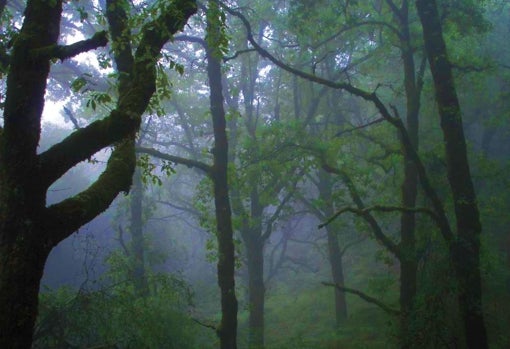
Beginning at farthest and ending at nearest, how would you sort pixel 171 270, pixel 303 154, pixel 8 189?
pixel 171 270
pixel 303 154
pixel 8 189

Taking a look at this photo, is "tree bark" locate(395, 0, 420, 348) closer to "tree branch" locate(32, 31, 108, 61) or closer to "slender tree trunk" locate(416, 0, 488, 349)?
"slender tree trunk" locate(416, 0, 488, 349)

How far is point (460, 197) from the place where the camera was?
955 centimetres

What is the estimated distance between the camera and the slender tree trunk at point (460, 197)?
9.25 metres

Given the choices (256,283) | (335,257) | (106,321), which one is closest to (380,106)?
(106,321)

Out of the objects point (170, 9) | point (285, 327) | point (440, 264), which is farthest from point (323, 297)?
point (170, 9)

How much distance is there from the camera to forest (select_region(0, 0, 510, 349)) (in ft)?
12.7

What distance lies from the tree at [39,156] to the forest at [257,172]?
13 millimetres

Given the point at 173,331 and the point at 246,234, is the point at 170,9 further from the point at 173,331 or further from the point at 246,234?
the point at 246,234

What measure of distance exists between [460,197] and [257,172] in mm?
6708

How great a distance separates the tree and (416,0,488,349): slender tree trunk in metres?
7.25

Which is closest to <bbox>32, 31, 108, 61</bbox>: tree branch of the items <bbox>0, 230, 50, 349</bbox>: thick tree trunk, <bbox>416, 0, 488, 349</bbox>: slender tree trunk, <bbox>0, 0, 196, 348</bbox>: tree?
<bbox>0, 0, 196, 348</bbox>: tree

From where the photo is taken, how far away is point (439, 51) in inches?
397

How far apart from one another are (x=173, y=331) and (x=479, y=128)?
2406cm

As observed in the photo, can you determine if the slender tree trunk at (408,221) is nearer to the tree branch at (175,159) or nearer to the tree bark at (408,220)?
the tree bark at (408,220)
